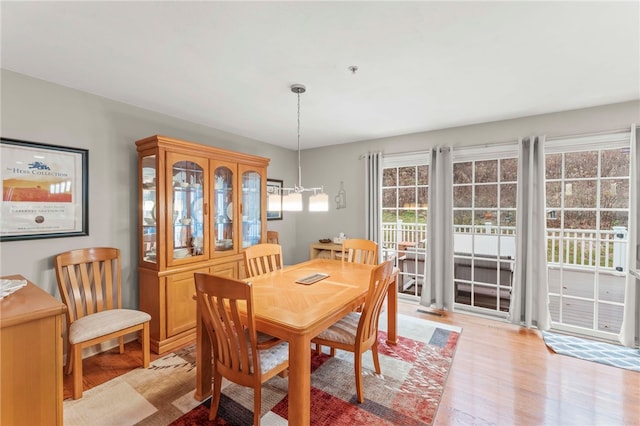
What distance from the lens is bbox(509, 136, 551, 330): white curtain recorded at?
316cm

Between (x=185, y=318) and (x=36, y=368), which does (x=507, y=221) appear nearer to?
(x=185, y=318)

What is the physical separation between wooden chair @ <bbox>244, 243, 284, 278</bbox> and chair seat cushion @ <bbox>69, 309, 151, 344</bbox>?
37.5 inches

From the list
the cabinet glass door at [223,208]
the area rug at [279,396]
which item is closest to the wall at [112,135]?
the cabinet glass door at [223,208]

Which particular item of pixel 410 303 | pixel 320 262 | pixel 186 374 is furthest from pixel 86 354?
pixel 410 303

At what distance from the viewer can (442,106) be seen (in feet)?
9.73

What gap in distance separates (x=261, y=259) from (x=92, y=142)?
1933mm

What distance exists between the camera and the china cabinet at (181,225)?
2732 millimetres

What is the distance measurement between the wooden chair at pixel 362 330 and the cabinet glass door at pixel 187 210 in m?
1.75

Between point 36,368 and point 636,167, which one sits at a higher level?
point 636,167

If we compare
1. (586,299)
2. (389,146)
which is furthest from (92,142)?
(586,299)

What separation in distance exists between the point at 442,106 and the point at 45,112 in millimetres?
3662

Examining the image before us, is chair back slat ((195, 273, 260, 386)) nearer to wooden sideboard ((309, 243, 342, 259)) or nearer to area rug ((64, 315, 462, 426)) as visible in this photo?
area rug ((64, 315, 462, 426))

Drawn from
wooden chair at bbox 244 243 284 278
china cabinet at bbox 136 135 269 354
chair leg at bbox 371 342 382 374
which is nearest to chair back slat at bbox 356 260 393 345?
chair leg at bbox 371 342 382 374

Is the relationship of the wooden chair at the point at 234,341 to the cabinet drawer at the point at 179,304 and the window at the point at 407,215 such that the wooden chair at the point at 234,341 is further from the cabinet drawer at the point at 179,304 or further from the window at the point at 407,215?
the window at the point at 407,215
